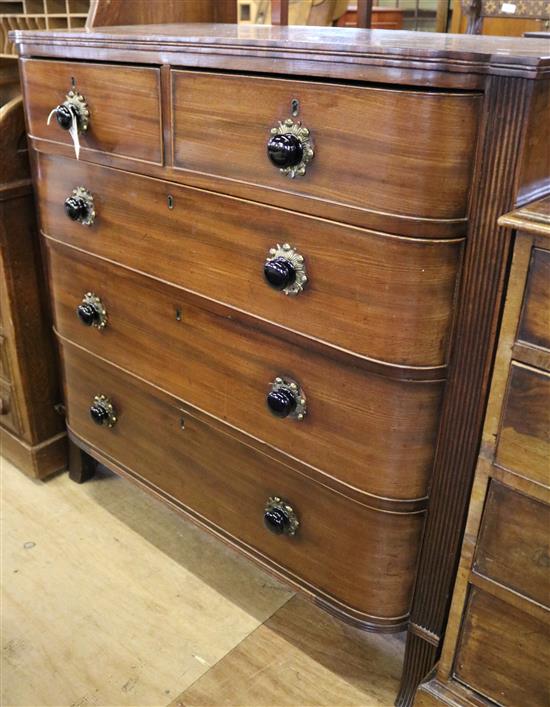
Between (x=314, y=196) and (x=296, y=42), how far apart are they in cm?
19

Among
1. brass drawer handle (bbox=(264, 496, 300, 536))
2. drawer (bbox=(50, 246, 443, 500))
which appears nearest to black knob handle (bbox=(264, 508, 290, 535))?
brass drawer handle (bbox=(264, 496, 300, 536))

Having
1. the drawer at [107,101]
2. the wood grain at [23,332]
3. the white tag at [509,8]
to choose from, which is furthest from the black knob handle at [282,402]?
the white tag at [509,8]

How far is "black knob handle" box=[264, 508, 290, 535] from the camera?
45.9 inches

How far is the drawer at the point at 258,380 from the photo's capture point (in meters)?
0.99

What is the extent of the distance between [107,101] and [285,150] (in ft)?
1.44

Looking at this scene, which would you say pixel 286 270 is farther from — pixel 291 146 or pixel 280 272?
pixel 291 146

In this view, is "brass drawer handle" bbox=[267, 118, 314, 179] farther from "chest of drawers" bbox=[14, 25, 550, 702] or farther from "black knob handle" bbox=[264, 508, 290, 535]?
"black knob handle" bbox=[264, 508, 290, 535]

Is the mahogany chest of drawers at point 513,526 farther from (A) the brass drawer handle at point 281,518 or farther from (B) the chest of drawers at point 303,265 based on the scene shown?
(A) the brass drawer handle at point 281,518

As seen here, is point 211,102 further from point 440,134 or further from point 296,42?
point 440,134

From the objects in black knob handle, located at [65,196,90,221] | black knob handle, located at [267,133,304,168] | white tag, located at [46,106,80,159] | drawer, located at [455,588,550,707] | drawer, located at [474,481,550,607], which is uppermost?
black knob handle, located at [267,133,304,168]

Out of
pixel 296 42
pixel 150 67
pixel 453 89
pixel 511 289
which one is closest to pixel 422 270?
pixel 511 289

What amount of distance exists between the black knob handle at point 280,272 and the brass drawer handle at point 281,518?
15.6 inches

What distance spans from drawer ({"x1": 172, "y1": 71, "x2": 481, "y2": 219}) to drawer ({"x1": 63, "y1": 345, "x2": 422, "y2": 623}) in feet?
1.55

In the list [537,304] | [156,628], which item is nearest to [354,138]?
[537,304]
